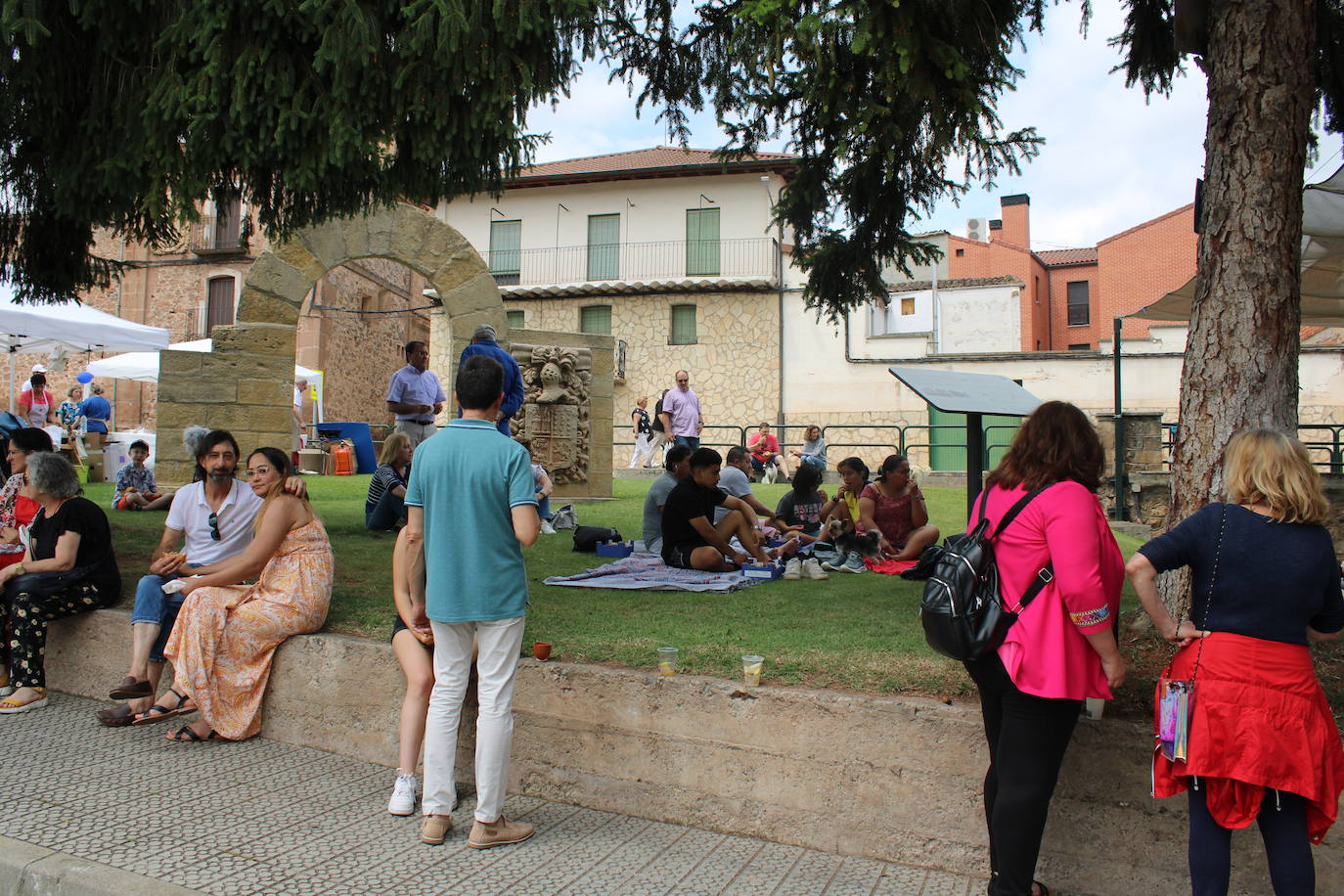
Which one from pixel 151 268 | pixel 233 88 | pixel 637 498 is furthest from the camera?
pixel 151 268

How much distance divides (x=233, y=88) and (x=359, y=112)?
24.0 inches

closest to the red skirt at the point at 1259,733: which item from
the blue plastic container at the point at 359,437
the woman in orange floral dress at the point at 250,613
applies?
the woman in orange floral dress at the point at 250,613

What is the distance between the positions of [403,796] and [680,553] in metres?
3.70

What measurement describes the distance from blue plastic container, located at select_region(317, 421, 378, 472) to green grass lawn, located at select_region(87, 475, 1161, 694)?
10.4m

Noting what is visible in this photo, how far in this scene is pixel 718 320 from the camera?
3102 centimetres

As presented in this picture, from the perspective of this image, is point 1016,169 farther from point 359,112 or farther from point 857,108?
point 359,112

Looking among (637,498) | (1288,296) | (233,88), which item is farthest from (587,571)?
(637,498)

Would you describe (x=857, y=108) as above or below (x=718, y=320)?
below

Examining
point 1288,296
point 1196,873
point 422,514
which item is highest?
point 1288,296

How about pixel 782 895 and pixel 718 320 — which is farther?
pixel 718 320

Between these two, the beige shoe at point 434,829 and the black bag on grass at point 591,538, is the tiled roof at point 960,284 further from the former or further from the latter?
the beige shoe at point 434,829

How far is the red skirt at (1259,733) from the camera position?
276 cm

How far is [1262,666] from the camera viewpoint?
2812mm

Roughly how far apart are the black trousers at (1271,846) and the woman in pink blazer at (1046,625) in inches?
16.0
